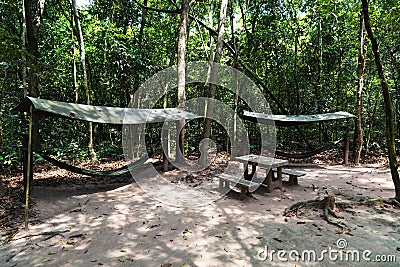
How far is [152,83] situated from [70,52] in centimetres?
230

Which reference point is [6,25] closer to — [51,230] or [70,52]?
[70,52]

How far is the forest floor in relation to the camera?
193 centimetres

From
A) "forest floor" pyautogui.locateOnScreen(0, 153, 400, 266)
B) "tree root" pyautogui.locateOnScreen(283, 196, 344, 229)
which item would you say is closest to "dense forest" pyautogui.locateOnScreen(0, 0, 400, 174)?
"forest floor" pyautogui.locateOnScreen(0, 153, 400, 266)

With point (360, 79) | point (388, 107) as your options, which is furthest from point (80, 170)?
point (360, 79)

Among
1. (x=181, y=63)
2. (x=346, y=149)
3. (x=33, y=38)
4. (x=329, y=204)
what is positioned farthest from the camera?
(x=346, y=149)

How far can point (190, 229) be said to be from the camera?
2445mm

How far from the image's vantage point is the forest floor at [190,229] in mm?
1930

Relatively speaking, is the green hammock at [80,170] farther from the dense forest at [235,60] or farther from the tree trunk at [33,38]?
the dense forest at [235,60]

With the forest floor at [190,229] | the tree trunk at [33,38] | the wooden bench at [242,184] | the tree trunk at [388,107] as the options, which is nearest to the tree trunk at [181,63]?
Answer: the forest floor at [190,229]

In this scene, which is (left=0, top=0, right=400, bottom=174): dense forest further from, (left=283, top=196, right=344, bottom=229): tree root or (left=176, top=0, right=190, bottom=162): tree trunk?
(left=283, top=196, right=344, bottom=229): tree root

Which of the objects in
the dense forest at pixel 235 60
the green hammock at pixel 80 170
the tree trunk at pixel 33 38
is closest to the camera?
the green hammock at pixel 80 170

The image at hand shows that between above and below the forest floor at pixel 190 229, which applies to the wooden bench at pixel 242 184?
above

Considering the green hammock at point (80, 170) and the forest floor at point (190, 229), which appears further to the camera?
the green hammock at point (80, 170)

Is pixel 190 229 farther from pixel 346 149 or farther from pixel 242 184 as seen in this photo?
pixel 346 149
